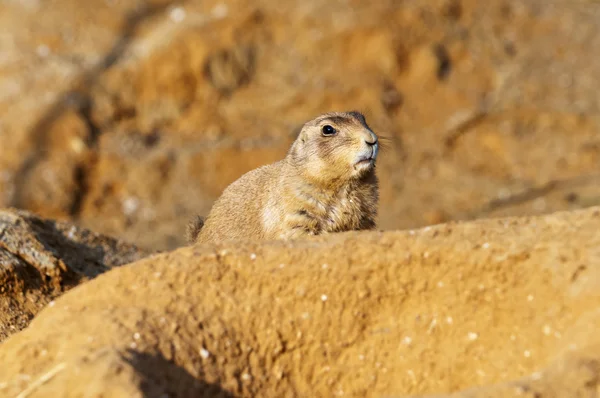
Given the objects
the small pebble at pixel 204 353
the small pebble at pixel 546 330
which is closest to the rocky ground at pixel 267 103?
the small pebble at pixel 204 353

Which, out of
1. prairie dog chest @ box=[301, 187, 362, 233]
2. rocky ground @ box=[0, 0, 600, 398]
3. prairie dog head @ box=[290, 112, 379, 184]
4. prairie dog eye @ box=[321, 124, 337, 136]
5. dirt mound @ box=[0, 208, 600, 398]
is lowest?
dirt mound @ box=[0, 208, 600, 398]

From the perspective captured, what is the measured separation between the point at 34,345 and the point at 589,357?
2291mm

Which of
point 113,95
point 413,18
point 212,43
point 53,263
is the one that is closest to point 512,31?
point 413,18

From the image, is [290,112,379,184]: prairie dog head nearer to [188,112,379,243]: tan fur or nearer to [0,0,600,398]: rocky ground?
[188,112,379,243]: tan fur

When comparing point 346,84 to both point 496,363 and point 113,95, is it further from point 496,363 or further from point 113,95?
point 496,363

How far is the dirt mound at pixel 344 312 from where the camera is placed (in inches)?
152

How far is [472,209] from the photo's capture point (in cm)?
1169

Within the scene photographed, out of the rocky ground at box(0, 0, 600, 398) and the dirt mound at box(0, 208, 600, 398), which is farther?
the rocky ground at box(0, 0, 600, 398)

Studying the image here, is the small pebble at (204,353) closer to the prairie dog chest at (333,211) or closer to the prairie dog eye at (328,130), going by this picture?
the prairie dog chest at (333,211)

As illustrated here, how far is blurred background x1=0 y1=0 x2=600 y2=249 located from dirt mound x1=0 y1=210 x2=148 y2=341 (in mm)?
4497

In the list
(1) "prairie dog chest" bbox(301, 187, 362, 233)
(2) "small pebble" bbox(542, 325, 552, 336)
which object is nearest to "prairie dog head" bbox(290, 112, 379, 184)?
(1) "prairie dog chest" bbox(301, 187, 362, 233)

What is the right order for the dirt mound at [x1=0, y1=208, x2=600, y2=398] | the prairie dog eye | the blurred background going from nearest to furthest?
the dirt mound at [x1=0, y1=208, x2=600, y2=398]
the prairie dog eye
the blurred background

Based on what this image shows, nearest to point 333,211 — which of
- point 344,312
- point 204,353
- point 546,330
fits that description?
point 344,312

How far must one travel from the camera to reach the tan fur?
6035mm
